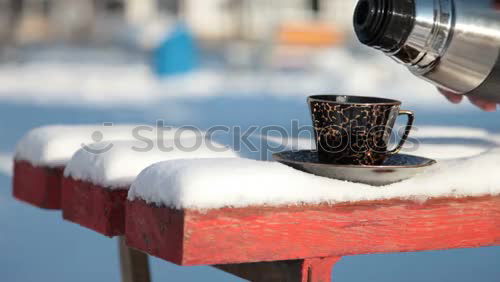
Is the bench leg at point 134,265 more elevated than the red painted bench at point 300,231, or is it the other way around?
the red painted bench at point 300,231

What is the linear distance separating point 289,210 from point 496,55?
42 cm

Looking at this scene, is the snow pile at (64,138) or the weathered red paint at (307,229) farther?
the snow pile at (64,138)

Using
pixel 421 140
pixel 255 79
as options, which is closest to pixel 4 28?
pixel 255 79

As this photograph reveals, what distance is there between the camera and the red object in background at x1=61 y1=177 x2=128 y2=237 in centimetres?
118

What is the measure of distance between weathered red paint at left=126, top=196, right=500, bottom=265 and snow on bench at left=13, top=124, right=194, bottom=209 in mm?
317

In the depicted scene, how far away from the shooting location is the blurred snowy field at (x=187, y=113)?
8.87 feet

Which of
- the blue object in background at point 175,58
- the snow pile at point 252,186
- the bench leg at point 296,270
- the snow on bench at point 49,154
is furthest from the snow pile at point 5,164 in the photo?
the blue object in background at point 175,58

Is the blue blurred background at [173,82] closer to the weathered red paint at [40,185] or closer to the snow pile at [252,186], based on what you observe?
the snow pile at [252,186]

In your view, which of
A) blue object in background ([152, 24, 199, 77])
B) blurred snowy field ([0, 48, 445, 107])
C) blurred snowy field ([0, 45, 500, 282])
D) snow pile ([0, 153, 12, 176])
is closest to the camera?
blurred snowy field ([0, 45, 500, 282])

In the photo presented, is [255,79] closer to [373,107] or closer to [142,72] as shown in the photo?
[142,72]

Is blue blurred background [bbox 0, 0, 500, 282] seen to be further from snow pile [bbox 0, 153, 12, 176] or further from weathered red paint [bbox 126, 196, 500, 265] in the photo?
weathered red paint [bbox 126, 196, 500, 265]

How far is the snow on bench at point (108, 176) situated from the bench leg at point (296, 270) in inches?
6.4

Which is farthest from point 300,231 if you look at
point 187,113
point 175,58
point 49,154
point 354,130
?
point 175,58

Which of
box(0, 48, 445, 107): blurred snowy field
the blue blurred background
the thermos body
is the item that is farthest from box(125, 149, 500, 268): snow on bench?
box(0, 48, 445, 107): blurred snowy field
